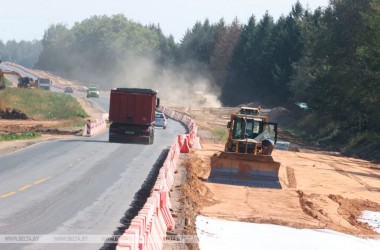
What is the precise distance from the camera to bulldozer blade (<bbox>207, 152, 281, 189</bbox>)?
2978 cm

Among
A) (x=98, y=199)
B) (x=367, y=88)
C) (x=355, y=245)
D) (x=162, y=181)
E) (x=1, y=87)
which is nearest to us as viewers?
(x=355, y=245)

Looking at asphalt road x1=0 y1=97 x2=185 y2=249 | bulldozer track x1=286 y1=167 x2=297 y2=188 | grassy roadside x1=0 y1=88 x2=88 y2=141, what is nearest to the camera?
asphalt road x1=0 y1=97 x2=185 y2=249

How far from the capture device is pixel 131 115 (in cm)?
4528

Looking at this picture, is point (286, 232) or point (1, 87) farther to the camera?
point (1, 87)

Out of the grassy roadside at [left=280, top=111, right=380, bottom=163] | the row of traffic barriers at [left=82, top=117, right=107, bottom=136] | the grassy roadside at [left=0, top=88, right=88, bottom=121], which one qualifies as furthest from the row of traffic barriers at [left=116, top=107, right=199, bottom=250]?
the grassy roadside at [left=0, top=88, right=88, bottom=121]

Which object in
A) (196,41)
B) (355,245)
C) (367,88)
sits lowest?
(355,245)

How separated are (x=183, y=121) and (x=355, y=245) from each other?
201ft

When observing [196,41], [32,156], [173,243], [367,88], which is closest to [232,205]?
[173,243]

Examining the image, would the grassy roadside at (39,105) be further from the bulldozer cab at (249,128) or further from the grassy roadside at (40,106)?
the bulldozer cab at (249,128)

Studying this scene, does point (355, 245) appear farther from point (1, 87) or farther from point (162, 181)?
point (1, 87)

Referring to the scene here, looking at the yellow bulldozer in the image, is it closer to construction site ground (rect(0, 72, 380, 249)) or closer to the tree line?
construction site ground (rect(0, 72, 380, 249))

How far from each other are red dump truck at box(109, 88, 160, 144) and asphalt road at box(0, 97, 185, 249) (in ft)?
2.49

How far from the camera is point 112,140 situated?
152ft

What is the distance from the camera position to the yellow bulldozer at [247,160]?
29828 millimetres
